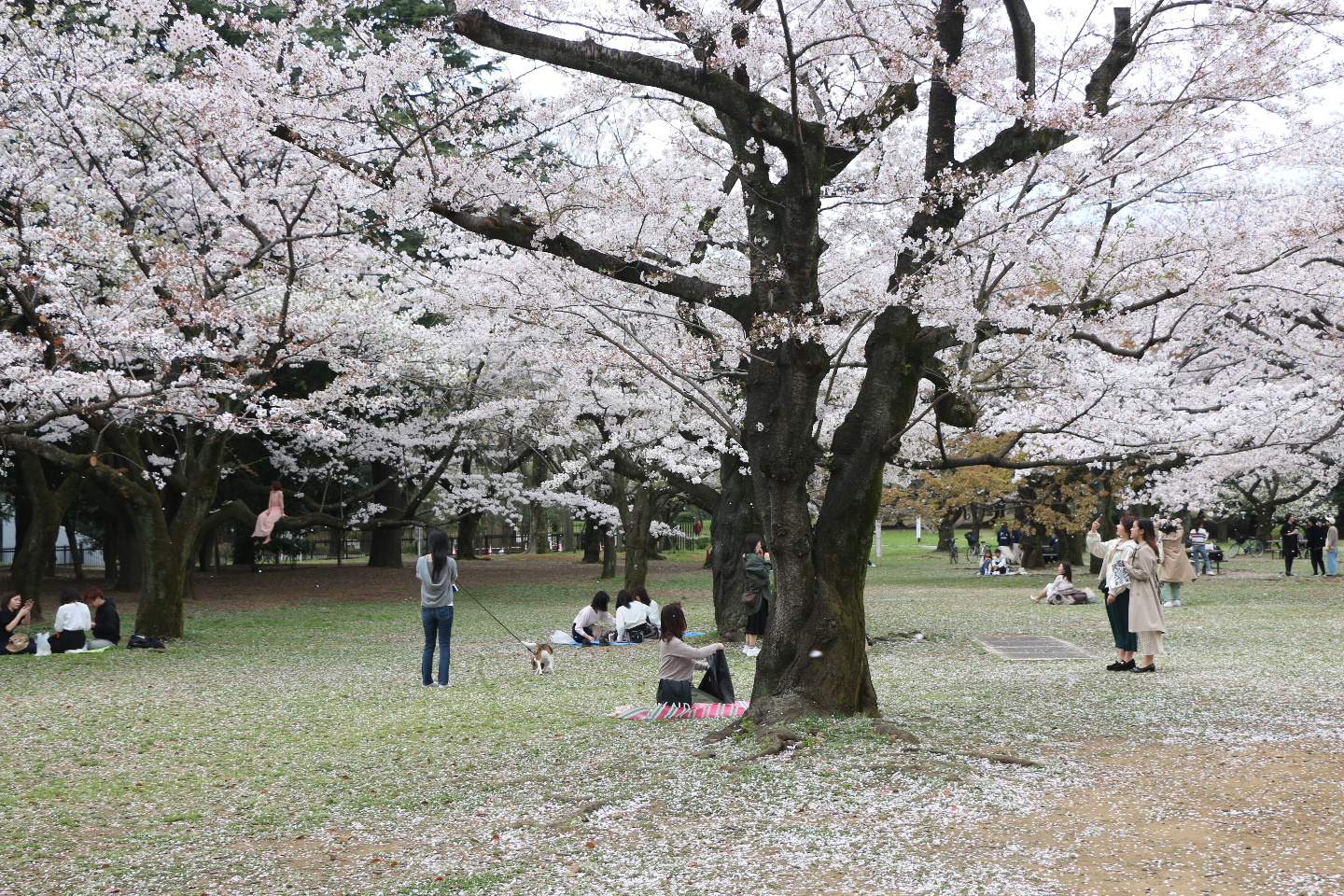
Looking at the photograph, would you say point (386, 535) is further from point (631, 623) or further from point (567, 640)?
point (631, 623)

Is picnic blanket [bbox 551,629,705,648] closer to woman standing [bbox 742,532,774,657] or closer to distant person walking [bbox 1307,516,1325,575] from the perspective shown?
woman standing [bbox 742,532,774,657]

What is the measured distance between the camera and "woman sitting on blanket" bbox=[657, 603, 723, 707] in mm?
8219

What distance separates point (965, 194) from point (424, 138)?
390cm

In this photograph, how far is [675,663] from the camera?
27.3 feet

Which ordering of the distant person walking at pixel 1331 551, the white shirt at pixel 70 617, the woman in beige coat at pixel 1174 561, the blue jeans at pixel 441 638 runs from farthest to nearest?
the distant person walking at pixel 1331 551, the woman in beige coat at pixel 1174 561, the white shirt at pixel 70 617, the blue jeans at pixel 441 638

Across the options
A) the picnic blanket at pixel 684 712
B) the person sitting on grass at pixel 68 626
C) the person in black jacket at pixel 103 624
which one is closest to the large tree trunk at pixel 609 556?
the person in black jacket at pixel 103 624

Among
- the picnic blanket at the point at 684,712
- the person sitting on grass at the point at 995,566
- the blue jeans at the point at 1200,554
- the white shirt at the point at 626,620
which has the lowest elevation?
the picnic blanket at the point at 684,712

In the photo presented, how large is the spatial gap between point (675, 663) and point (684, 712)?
16.0 inches

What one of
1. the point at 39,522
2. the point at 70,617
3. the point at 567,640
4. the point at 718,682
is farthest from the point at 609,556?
the point at 718,682

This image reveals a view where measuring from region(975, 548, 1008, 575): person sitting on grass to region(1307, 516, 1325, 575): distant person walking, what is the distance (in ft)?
26.1

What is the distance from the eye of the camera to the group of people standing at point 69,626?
13414mm

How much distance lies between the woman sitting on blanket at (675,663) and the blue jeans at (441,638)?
8.69 ft

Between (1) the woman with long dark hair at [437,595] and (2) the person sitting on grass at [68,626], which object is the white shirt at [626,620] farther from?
(2) the person sitting on grass at [68,626]

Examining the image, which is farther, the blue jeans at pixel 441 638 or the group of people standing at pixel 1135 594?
the blue jeans at pixel 441 638
